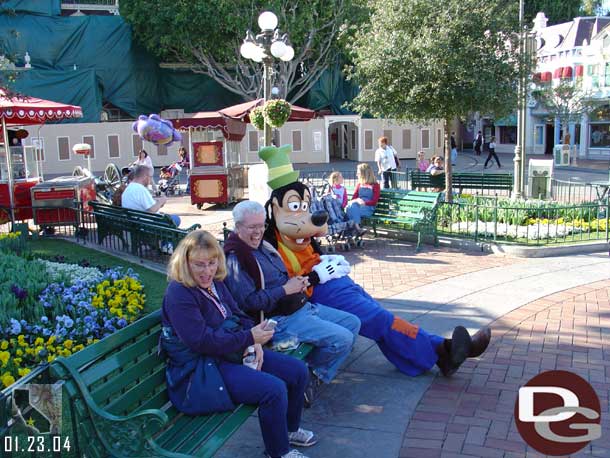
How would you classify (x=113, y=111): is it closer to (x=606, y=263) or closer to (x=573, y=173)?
(x=573, y=173)

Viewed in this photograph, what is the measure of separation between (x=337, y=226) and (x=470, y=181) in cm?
666

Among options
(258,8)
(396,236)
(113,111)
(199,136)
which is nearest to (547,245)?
(396,236)

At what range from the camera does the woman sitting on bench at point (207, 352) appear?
3459 millimetres

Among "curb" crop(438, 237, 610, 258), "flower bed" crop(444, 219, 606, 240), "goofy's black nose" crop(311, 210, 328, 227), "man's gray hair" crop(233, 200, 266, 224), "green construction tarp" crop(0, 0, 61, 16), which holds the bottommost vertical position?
"curb" crop(438, 237, 610, 258)

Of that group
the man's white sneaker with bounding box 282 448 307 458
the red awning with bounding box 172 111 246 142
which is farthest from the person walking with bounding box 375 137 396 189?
the man's white sneaker with bounding box 282 448 307 458

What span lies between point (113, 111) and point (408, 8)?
79.7ft

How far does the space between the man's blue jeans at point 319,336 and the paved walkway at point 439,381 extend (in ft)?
1.01

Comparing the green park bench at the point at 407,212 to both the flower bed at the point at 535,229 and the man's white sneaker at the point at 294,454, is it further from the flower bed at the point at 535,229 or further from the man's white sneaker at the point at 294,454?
the man's white sneaker at the point at 294,454

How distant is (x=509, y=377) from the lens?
4.96 m

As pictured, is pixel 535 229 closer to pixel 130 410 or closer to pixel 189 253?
pixel 189 253

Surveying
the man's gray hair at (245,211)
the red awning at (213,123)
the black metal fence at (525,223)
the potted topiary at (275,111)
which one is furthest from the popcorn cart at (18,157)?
the man's gray hair at (245,211)

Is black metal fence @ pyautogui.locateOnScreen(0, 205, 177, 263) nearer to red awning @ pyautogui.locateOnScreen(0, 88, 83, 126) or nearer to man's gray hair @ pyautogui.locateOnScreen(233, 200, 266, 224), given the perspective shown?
red awning @ pyautogui.locateOnScreen(0, 88, 83, 126)

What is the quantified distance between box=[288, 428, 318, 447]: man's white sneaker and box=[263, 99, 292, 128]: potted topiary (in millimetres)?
7503

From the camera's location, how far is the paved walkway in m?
4.04
